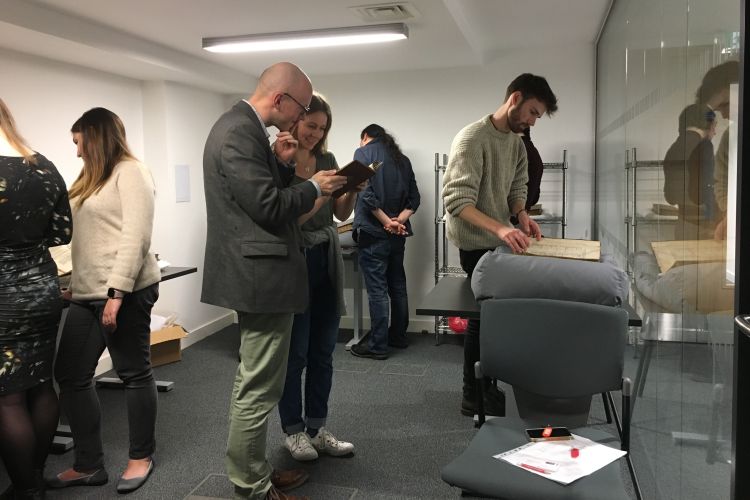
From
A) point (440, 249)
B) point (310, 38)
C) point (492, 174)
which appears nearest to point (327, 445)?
point (492, 174)

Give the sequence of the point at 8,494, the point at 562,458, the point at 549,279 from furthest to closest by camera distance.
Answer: the point at 8,494, the point at 549,279, the point at 562,458

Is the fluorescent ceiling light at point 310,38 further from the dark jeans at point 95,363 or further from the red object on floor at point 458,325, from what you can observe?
the red object on floor at point 458,325

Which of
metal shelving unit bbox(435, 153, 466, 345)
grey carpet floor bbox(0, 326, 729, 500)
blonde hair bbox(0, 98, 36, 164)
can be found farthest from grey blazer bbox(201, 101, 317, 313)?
metal shelving unit bbox(435, 153, 466, 345)

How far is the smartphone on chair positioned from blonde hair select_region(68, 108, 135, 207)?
5.68 ft

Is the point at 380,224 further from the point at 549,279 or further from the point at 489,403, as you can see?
the point at 549,279

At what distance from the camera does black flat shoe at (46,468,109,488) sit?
2.36 m

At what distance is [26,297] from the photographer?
1.98 metres

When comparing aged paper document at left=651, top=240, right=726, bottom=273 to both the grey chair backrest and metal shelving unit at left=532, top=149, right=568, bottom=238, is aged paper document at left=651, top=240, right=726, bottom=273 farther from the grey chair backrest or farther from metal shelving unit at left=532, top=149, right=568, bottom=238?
metal shelving unit at left=532, top=149, right=568, bottom=238

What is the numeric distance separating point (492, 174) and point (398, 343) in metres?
2.11

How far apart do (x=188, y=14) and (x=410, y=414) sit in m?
2.35

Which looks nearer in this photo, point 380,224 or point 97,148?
point 97,148

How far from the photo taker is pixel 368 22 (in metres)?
3.35

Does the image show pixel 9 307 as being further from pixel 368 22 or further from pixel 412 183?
pixel 412 183

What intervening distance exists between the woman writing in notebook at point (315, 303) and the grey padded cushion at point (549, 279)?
58 cm
